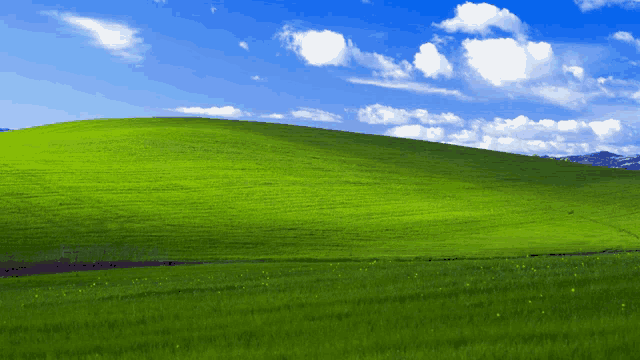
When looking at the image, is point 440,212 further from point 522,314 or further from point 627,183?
point 522,314

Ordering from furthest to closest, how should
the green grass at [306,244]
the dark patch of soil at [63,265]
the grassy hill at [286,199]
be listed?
the grassy hill at [286,199] < the dark patch of soil at [63,265] < the green grass at [306,244]

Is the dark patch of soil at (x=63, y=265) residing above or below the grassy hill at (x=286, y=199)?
below

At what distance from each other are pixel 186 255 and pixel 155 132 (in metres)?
40.3

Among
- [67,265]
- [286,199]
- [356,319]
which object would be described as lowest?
[67,265]

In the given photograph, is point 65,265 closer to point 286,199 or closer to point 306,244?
point 306,244

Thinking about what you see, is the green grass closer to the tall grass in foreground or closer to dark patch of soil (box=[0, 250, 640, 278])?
the tall grass in foreground

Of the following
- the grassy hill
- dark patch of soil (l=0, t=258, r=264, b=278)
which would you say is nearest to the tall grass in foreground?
dark patch of soil (l=0, t=258, r=264, b=278)

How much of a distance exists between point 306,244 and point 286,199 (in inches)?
414

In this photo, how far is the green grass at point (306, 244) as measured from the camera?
8.17 meters

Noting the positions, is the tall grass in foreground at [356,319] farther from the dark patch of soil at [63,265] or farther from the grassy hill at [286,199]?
the grassy hill at [286,199]

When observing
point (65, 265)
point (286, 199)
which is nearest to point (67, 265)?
point (65, 265)

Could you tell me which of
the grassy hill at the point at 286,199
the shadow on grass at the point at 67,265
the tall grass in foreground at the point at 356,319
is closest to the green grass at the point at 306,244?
the tall grass in foreground at the point at 356,319

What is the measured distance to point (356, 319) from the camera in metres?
9.08

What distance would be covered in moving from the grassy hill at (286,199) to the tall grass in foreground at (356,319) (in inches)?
625
